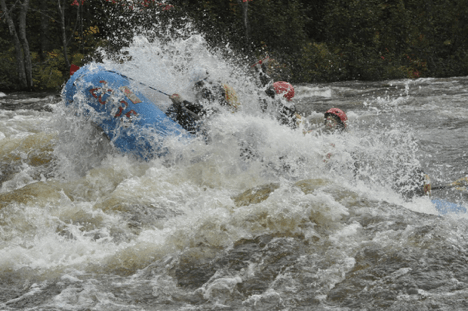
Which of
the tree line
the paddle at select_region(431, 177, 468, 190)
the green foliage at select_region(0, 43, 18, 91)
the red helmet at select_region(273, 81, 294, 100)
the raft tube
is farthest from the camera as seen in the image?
the tree line

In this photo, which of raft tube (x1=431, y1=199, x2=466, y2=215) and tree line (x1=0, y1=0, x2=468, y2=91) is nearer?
raft tube (x1=431, y1=199, x2=466, y2=215)

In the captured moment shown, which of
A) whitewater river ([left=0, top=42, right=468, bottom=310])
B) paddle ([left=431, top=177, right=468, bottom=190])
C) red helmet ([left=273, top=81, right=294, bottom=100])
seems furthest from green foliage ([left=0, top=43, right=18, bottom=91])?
paddle ([left=431, top=177, right=468, bottom=190])

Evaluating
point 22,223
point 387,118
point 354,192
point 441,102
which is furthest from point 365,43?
point 22,223

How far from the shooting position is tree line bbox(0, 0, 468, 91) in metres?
14.1

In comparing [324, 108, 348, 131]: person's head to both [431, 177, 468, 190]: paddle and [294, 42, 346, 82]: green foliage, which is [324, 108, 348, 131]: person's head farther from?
[294, 42, 346, 82]: green foliage

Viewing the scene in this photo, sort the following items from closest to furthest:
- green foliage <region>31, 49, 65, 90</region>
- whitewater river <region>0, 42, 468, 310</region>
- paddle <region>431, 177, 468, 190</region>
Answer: whitewater river <region>0, 42, 468, 310</region> → paddle <region>431, 177, 468, 190</region> → green foliage <region>31, 49, 65, 90</region>

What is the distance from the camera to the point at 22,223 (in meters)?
4.09

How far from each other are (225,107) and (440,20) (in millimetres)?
15139

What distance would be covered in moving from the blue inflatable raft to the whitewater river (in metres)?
0.18

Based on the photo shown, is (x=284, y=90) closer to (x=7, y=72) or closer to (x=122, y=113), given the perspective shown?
(x=122, y=113)

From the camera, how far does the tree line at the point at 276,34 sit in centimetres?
1413

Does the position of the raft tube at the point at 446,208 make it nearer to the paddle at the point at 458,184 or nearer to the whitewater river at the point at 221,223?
the whitewater river at the point at 221,223

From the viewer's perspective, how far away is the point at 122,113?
5.61 metres

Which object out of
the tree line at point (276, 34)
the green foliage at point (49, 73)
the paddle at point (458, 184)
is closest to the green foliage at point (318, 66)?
the tree line at point (276, 34)
